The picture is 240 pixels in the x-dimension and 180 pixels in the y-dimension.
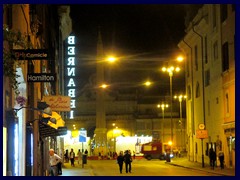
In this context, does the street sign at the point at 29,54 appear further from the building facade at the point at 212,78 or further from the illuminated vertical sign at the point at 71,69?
the illuminated vertical sign at the point at 71,69

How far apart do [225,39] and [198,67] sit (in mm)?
12210

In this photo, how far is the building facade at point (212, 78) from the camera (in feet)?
133

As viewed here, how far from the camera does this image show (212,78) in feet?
156

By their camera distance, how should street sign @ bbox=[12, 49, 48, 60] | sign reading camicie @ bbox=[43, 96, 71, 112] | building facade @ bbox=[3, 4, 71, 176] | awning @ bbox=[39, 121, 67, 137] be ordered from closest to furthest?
1. building facade @ bbox=[3, 4, 71, 176]
2. street sign @ bbox=[12, 49, 48, 60]
3. awning @ bbox=[39, 121, 67, 137]
4. sign reading camicie @ bbox=[43, 96, 71, 112]

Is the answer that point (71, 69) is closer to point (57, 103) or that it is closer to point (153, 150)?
point (153, 150)

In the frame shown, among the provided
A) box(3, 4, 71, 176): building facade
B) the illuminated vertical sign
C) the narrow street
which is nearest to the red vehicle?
the illuminated vertical sign

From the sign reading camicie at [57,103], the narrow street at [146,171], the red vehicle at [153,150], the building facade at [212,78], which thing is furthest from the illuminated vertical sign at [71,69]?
the sign reading camicie at [57,103]

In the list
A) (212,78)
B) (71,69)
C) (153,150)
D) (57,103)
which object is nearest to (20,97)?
(57,103)

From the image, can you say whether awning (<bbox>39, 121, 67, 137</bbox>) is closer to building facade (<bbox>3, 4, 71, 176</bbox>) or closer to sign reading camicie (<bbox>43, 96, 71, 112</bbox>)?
building facade (<bbox>3, 4, 71, 176</bbox>)

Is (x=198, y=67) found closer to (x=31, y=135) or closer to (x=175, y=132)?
(x=31, y=135)

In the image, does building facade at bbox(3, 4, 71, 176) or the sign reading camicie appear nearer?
building facade at bbox(3, 4, 71, 176)

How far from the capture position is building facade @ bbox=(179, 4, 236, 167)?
133ft
